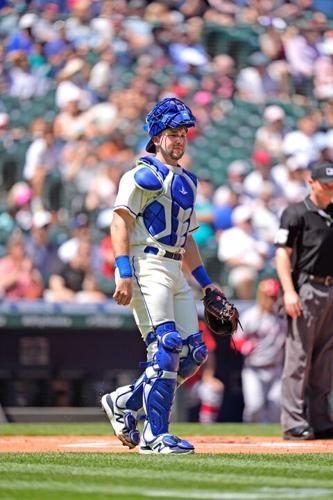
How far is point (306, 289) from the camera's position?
808 centimetres

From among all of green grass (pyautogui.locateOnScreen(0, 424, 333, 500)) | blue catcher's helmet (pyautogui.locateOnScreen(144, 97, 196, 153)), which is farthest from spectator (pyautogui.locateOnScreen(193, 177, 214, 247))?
green grass (pyautogui.locateOnScreen(0, 424, 333, 500))

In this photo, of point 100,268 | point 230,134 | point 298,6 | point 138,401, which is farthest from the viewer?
point 298,6

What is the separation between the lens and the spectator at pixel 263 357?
11.8 meters

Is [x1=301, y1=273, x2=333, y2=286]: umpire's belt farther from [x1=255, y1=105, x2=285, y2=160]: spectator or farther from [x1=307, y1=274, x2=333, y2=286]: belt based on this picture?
[x1=255, y1=105, x2=285, y2=160]: spectator

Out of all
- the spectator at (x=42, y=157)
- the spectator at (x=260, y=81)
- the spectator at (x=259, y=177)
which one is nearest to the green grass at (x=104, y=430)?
the spectator at (x=42, y=157)

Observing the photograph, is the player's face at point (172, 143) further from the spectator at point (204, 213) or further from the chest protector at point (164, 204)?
the spectator at point (204, 213)

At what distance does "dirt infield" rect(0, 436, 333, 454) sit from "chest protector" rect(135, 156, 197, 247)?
3.92 ft

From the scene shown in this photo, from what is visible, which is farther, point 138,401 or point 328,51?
point 328,51

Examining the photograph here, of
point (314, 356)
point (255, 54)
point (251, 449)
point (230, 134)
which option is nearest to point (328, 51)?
point (255, 54)

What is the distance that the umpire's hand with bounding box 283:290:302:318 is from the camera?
7887 millimetres

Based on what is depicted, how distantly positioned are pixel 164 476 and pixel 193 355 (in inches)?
62.0

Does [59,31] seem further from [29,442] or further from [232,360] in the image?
[29,442]

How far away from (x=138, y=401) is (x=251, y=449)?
2.64 feet

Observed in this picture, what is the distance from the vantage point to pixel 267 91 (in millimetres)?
16984
